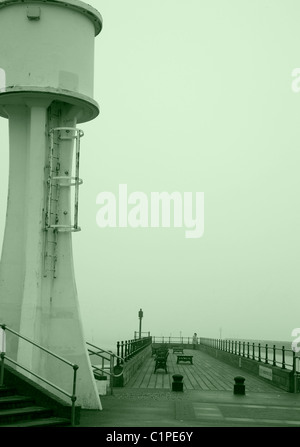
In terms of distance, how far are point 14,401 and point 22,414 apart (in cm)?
46

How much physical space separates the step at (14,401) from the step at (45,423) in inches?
19.8

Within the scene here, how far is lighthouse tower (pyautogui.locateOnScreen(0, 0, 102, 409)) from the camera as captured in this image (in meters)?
15.0

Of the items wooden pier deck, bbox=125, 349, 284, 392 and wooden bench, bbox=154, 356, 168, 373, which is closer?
wooden pier deck, bbox=125, 349, 284, 392

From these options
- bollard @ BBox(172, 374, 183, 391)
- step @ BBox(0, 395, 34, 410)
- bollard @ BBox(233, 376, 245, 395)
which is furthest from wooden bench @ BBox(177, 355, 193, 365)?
step @ BBox(0, 395, 34, 410)

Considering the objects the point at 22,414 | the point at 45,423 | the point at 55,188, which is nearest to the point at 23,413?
the point at 22,414

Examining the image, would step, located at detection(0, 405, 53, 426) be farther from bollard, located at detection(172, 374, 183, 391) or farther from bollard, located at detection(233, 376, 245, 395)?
bollard, located at detection(233, 376, 245, 395)

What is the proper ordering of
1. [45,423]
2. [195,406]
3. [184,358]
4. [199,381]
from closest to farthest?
[45,423] → [195,406] → [199,381] → [184,358]

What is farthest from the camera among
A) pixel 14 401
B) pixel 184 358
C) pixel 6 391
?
pixel 184 358

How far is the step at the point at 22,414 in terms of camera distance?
11.8 m

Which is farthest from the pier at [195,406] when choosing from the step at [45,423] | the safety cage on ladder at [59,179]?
the safety cage on ladder at [59,179]

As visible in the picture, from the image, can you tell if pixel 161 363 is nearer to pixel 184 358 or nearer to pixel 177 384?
pixel 184 358

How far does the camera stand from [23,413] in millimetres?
12117

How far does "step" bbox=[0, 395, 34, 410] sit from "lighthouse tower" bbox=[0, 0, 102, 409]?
1.85 meters

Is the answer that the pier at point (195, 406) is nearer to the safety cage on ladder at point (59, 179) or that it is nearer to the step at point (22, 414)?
the step at point (22, 414)
